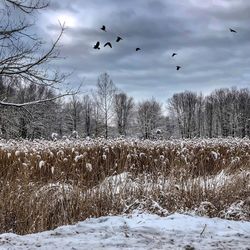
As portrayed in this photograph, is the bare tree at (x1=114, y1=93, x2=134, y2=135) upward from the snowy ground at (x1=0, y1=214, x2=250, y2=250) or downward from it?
upward

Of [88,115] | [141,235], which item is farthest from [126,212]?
[88,115]

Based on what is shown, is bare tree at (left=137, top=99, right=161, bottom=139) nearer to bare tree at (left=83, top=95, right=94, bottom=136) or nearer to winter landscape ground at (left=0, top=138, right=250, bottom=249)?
bare tree at (left=83, top=95, right=94, bottom=136)

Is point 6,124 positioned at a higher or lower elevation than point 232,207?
higher

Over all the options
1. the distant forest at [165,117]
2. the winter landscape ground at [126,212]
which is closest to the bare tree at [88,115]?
the distant forest at [165,117]

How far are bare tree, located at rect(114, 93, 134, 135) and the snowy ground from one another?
71.9 m

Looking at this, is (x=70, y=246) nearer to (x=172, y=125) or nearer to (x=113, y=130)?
(x=113, y=130)

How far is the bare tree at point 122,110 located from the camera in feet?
254

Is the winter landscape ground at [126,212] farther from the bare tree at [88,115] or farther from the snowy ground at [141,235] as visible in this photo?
the bare tree at [88,115]

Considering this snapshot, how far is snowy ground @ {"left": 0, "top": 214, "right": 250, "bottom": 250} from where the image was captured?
11.1 ft

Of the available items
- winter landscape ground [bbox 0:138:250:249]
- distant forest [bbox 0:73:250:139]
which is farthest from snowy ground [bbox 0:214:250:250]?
distant forest [bbox 0:73:250:139]

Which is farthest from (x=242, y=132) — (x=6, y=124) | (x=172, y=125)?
(x=6, y=124)

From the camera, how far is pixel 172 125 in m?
86.5

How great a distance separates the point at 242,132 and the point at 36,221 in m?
76.7

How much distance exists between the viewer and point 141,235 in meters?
3.66
